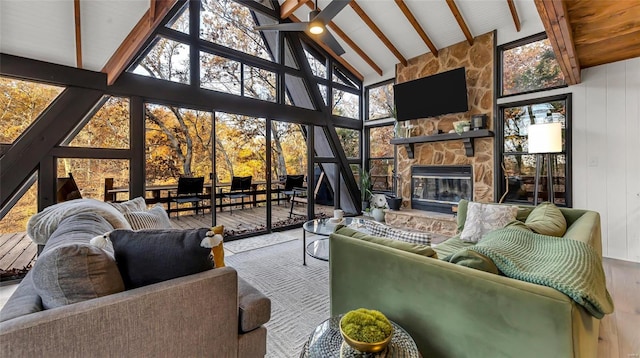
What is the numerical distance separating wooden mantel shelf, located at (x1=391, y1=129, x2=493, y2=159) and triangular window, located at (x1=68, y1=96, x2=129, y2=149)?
471 centimetres

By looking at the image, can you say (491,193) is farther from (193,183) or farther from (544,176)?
(193,183)

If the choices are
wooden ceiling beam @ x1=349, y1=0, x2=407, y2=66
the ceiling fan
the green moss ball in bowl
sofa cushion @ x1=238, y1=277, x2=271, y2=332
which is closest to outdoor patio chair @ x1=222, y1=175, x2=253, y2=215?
the ceiling fan

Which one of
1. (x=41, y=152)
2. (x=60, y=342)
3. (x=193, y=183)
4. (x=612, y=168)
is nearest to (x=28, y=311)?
(x=60, y=342)

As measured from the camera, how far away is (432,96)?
520 centimetres

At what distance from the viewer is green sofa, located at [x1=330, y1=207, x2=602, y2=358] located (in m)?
1.05

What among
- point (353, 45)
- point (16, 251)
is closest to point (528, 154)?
point (353, 45)

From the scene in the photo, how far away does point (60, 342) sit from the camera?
98 cm

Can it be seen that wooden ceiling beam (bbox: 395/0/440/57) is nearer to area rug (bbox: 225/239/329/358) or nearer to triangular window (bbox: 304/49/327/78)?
triangular window (bbox: 304/49/327/78)

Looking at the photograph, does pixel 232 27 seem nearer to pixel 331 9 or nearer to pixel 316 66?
pixel 316 66

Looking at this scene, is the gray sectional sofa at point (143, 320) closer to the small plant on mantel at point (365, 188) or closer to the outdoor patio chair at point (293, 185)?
the outdoor patio chair at point (293, 185)

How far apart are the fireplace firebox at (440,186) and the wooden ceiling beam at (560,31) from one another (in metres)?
2.08

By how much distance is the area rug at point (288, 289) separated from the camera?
6.70ft

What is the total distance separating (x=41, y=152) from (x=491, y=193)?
6.31 meters

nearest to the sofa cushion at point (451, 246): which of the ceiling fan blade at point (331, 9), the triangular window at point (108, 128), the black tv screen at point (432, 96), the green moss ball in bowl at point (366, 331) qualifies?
the green moss ball in bowl at point (366, 331)
